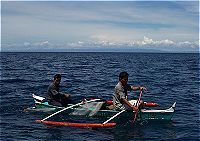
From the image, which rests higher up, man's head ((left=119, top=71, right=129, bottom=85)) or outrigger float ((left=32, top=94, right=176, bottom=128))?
man's head ((left=119, top=71, right=129, bottom=85))

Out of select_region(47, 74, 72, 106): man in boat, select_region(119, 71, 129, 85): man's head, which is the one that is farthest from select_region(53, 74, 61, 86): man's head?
select_region(119, 71, 129, 85): man's head

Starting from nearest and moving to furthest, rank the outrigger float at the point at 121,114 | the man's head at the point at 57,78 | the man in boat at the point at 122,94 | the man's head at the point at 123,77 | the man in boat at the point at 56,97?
the outrigger float at the point at 121,114 → the man's head at the point at 123,77 → the man in boat at the point at 122,94 → the man's head at the point at 57,78 → the man in boat at the point at 56,97

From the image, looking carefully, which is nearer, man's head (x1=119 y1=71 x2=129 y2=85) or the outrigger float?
the outrigger float

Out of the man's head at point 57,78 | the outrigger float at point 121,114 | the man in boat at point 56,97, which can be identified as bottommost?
the outrigger float at point 121,114

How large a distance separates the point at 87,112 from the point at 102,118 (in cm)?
88

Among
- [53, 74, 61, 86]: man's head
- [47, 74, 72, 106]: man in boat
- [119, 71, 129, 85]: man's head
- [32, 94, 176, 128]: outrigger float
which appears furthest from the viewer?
[47, 74, 72, 106]: man in boat

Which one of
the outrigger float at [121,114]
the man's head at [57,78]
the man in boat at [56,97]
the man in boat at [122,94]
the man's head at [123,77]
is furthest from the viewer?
the man in boat at [56,97]

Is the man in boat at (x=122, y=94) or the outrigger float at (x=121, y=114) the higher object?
the man in boat at (x=122, y=94)

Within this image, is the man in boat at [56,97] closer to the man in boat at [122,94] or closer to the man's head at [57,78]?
the man's head at [57,78]

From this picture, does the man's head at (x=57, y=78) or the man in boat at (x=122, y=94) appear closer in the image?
the man in boat at (x=122, y=94)

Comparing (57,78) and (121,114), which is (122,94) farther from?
(57,78)

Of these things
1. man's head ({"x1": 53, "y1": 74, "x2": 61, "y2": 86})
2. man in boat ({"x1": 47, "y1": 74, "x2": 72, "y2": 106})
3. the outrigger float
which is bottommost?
the outrigger float

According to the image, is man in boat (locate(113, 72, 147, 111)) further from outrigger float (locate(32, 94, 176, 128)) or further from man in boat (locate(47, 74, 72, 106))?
man in boat (locate(47, 74, 72, 106))

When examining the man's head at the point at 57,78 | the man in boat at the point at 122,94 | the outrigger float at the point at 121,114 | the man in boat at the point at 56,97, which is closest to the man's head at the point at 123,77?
the man in boat at the point at 122,94
